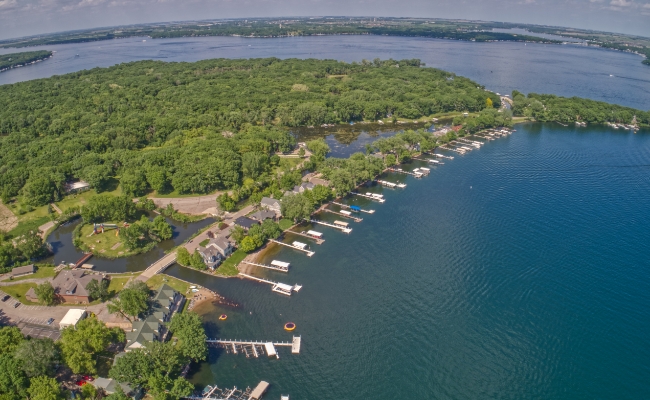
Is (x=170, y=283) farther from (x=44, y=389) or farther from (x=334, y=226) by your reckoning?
(x=334, y=226)

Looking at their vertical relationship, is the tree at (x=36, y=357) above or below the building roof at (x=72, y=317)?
above

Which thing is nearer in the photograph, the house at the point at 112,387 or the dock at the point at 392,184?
the house at the point at 112,387

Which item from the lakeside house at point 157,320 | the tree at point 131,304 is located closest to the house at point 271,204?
the lakeside house at point 157,320

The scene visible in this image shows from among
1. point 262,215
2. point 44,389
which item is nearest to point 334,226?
point 262,215

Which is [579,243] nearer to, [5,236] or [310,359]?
[310,359]

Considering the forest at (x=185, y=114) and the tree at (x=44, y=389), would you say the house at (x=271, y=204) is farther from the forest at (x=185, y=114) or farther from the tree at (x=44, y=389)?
the tree at (x=44, y=389)

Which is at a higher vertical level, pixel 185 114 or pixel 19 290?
pixel 185 114
